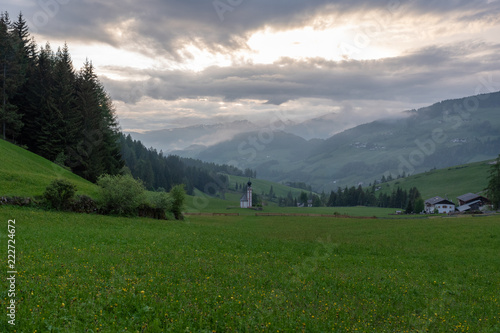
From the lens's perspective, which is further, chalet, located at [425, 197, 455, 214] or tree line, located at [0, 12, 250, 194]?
chalet, located at [425, 197, 455, 214]

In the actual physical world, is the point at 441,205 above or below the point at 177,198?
below

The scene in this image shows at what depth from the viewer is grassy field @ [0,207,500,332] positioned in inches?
448

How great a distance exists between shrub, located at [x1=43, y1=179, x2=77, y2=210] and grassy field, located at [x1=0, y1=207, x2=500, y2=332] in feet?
23.9

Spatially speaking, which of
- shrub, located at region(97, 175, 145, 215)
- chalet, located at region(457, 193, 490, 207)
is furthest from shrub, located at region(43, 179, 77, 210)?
chalet, located at region(457, 193, 490, 207)

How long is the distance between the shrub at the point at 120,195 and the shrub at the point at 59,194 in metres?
5.58

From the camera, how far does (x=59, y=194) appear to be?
3569 centimetres

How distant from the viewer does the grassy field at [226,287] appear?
1137cm

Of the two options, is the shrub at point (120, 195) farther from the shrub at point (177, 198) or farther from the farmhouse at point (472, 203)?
the farmhouse at point (472, 203)

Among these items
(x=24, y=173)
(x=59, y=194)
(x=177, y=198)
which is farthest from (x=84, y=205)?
(x=177, y=198)

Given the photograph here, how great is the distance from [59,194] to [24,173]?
9.72 meters

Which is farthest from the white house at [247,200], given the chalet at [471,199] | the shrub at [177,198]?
the shrub at [177,198]

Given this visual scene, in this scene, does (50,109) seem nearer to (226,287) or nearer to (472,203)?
(226,287)

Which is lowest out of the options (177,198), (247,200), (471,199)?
(471,199)

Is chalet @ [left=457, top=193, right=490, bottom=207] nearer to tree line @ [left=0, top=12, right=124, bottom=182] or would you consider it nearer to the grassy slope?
tree line @ [left=0, top=12, right=124, bottom=182]
